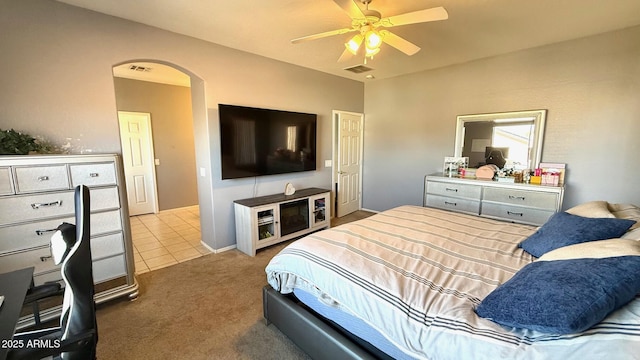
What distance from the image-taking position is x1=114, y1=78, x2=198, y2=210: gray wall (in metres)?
5.02

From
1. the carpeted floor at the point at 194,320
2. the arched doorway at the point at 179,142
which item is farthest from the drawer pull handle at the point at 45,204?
the arched doorway at the point at 179,142

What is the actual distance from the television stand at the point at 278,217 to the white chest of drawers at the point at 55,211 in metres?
1.27

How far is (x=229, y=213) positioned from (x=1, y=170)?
6.86 ft

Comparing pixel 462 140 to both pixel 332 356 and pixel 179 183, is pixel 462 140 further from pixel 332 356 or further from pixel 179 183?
pixel 179 183

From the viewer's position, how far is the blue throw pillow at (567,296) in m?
0.94

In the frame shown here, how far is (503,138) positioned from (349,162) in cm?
250

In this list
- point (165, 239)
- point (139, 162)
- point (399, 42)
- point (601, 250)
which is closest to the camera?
point (601, 250)

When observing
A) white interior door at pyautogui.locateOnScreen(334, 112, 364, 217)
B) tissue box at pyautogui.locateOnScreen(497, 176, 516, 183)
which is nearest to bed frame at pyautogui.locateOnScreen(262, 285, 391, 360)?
tissue box at pyautogui.locateOnScreen(497, 176, 516, 183)

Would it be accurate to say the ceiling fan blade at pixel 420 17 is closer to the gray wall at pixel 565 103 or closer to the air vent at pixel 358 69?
the air vent at pixel 358 69

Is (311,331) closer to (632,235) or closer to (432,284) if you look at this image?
(432,284)

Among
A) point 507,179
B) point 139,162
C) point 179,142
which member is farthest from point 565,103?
point 139,162

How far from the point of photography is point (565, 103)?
332 centimetres

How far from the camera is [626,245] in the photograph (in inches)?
46.1

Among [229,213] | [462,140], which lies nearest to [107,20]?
[229,213]
